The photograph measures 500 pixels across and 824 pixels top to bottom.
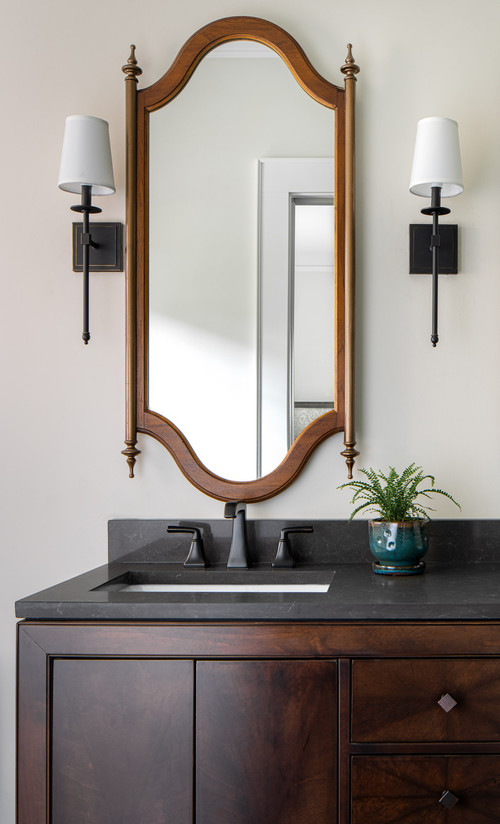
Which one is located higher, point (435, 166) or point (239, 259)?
point (435, 166)

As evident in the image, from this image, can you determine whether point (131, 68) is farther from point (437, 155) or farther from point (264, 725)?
point (264, 725)

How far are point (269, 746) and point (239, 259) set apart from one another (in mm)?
1203

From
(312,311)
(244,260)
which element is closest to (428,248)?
(312,311)

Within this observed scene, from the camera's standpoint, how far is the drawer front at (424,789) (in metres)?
1.33

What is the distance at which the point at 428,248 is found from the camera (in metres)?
1.90

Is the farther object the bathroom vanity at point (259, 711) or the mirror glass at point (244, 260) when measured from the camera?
the mirror glass at point (244, 260)

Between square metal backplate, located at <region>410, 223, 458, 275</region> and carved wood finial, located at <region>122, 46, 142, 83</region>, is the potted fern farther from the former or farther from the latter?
carved wood finial, located at <region>122, 46, 142, 83</region>

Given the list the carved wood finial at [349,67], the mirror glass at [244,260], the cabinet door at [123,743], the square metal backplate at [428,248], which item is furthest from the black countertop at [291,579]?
the carved wood finial at [349,67]

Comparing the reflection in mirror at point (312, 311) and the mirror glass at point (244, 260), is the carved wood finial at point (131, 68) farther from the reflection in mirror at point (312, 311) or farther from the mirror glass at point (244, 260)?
the reflection in mirror at point (312, 311)

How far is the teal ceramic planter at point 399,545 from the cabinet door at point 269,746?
385mm

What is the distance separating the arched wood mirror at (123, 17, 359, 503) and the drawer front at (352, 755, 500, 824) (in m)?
0.75

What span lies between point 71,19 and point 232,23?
17.9 inches

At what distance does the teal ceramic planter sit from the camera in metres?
1.65

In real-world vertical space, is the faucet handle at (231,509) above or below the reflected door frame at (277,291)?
below
